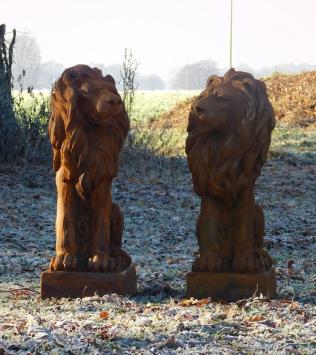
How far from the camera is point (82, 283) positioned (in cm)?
566

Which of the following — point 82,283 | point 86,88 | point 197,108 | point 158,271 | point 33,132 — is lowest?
point 158,271

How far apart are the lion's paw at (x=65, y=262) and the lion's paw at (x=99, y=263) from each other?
0.41 ft

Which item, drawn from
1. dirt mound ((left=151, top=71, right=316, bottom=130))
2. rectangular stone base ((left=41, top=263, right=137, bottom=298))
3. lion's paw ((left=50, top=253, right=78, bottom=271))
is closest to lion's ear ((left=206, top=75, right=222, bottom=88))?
rectangular stone base ((left=41, top=263, right=137, bottom=298))

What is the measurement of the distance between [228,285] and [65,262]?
3.93 ft

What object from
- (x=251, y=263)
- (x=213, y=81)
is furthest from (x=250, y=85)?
(x=251, y=263)

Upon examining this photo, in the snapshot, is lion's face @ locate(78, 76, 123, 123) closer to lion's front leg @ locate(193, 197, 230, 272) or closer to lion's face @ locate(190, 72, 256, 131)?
lion's face @ locate(190, 72, 256, 131)

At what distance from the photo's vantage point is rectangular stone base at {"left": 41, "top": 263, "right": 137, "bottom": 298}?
563 cm

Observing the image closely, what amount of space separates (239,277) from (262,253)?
10.6 inches

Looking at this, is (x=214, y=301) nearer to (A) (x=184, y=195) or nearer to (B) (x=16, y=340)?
(B) (x=16, y=340)

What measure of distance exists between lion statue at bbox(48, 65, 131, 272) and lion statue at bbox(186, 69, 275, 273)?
0.59 meters

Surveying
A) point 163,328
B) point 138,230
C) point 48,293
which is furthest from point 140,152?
point 163,328

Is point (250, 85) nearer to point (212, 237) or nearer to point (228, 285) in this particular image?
point (212, 237)

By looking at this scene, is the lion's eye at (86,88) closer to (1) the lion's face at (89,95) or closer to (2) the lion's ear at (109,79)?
(1) the lion's face at (89,95)

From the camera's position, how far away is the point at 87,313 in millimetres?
5176
